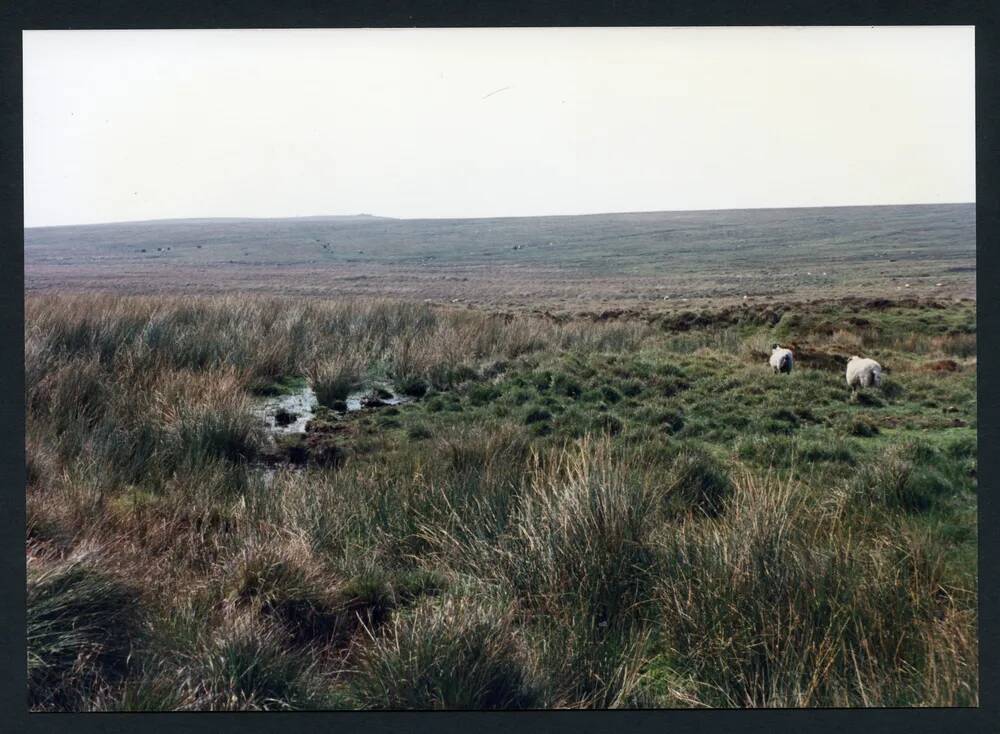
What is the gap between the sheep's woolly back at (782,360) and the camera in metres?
Answer: 7.91

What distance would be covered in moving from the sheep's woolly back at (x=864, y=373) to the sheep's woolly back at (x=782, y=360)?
0.66 m

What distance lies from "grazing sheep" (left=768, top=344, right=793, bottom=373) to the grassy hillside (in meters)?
1.14

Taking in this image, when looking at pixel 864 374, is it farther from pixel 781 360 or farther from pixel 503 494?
pixel 503 494

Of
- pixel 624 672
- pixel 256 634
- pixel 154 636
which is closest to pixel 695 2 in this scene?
pixel 624 672

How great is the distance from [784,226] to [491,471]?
4.13m

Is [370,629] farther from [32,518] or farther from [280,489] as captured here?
[32,518]

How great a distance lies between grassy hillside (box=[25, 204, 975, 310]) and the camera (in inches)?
279

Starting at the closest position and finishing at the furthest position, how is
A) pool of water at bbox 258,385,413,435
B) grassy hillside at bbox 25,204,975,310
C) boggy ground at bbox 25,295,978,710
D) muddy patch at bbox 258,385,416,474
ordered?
boggy ground at bbox 25,295,978,710 < muddy patch at bbox 258,385,416,474 < pool of water at bbox 258,385,413,435 < grassy hillside at bbox 25,204,975,310

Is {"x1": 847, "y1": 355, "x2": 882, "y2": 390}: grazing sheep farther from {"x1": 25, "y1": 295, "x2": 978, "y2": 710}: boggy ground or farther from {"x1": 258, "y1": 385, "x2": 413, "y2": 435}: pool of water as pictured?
{"x1": 258, "y1": 385, "x2": 413, "y2": 435}: pool of water

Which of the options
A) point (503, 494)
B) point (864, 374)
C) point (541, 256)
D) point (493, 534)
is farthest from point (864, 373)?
point (493, 534)

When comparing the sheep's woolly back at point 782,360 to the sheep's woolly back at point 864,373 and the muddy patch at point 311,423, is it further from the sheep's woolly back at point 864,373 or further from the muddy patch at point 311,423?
the muddy patch at point 311,423

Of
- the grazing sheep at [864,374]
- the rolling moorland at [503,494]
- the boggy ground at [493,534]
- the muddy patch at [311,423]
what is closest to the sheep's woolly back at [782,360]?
the rolling moorland at [503,494]

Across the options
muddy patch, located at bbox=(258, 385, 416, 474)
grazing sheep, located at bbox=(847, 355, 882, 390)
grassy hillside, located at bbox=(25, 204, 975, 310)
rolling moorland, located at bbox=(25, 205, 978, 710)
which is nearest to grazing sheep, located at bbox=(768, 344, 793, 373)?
rolling moorland, located at bbox=(25, 205, 978, 710)

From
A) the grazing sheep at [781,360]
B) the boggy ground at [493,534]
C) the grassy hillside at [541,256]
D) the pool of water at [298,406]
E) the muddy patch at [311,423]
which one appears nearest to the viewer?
the boggy ground at [493,534]
